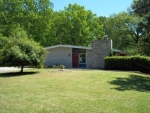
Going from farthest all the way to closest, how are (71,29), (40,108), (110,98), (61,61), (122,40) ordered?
(122,40) → (71,29) → (61,61) → (110,98) → (40,108)

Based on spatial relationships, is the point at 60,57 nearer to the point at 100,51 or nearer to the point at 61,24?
the point at 100,51

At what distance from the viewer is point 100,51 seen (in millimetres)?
27172

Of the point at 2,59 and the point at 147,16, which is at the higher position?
the point at 147,16

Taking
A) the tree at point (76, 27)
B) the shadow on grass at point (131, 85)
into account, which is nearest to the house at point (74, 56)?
the tree at point (76, 27)

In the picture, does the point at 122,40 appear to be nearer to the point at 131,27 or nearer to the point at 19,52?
the point at 131,27

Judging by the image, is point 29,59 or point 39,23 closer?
point 29,59

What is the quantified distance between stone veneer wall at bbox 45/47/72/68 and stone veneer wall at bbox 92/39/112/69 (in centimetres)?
389

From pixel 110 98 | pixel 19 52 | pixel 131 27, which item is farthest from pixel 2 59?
pixel 131 27

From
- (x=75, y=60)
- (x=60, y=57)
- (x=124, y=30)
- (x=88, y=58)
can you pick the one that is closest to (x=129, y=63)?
(x=88, y=58)

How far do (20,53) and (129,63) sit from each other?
11.8m

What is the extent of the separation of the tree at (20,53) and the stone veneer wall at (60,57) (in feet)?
35.3

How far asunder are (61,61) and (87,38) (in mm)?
12745

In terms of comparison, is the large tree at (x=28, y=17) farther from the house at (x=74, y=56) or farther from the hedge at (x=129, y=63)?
the hedge at (x=129, y=63)

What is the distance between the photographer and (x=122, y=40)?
44.5 metres
